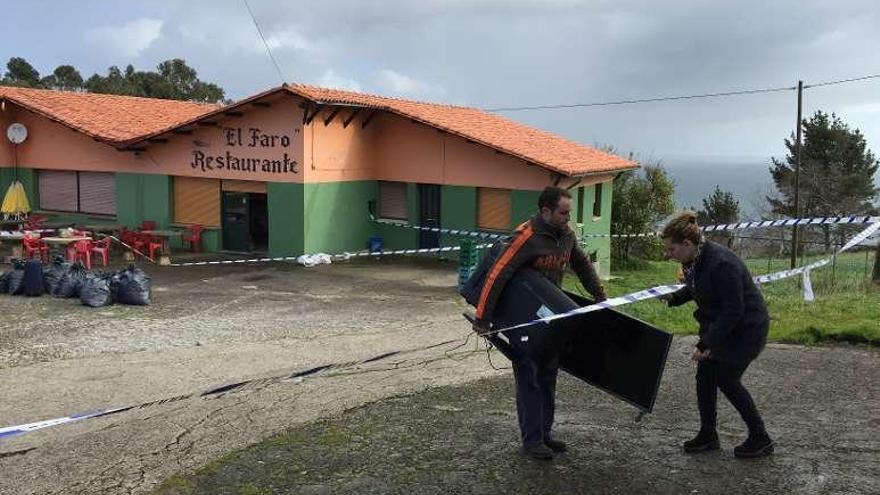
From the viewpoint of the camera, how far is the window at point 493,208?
19.0m

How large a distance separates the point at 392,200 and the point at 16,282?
10.0 m

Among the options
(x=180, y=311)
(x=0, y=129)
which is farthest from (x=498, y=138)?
(x=0, y=129)

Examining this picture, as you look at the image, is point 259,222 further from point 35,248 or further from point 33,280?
point 33,280

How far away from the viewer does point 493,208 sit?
757 inches

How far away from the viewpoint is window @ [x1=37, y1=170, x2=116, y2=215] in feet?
70.7

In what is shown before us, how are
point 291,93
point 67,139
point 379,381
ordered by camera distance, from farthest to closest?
point 67,139 < point 291,93 < point 379,381

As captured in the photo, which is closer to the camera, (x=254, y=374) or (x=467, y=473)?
(x=467, y=473)

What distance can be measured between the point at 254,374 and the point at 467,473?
3752 mm

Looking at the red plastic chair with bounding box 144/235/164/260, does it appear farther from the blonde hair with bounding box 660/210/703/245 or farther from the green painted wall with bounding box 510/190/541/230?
the blonde hair with bounding box 660/210/703/245

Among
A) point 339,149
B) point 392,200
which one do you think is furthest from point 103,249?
point 392,200

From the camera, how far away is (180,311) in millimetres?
11789

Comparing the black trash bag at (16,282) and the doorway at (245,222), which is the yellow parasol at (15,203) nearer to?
the doorway at (245,222)

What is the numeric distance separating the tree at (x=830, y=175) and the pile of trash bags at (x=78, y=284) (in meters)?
39.4

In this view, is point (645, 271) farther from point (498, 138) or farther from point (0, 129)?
point (0, 129)
